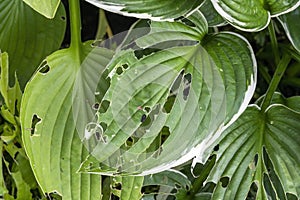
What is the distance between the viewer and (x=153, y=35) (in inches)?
26.0

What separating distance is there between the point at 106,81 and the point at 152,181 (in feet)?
0.60

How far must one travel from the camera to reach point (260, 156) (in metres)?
0.67

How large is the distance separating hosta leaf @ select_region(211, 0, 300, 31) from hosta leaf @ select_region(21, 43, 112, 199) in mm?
237

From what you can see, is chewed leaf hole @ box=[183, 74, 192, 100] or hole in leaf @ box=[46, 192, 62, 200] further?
hole in leaf @ box=[46, 192, 62, 200]

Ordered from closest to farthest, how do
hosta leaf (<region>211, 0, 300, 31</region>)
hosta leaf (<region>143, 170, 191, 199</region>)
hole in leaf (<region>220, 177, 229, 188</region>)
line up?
hosta leaf (<region>211, 0, 300, 31</region>) → hole in leaf (<region>220, 177, 229, 188</region>) → hosta leaf (<region>143, 170, 191, 199</region>)

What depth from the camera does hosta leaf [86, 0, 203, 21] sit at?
1.91ft

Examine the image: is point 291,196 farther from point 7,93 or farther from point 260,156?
point 7,93

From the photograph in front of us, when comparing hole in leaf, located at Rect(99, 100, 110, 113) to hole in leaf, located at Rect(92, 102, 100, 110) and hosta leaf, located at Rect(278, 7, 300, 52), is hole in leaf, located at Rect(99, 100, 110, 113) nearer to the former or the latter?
Answer: hole in leaf, located at Rect(92, 102, 100, 110)

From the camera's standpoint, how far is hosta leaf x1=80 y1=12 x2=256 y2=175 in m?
0.60

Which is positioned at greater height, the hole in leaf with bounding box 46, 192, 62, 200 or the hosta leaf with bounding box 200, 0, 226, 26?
the hosta leaf with bounding box 200, 0, 226, 26

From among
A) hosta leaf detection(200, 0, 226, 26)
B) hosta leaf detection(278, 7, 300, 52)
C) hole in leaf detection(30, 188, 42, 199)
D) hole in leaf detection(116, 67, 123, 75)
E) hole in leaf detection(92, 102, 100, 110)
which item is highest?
hosta leaf detection(278, 7, 300, 52)

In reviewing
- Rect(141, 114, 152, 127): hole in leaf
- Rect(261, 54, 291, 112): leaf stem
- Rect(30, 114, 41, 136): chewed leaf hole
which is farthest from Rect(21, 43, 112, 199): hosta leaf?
Rect(261, 54, 291, 112): leaf stem

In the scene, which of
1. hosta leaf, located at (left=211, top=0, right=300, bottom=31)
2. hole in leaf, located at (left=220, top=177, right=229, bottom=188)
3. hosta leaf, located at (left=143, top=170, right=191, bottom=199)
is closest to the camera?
hosta leaf, located at (left=211, top=0, right=300, bottom=31)

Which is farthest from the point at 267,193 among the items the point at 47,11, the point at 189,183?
the point at 47,11
